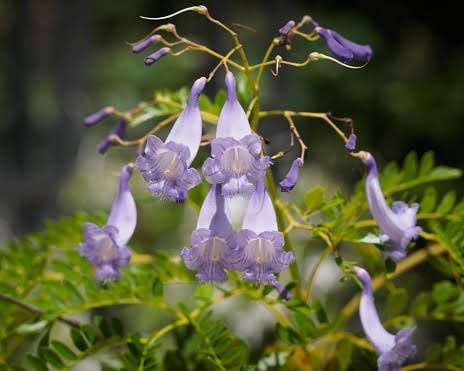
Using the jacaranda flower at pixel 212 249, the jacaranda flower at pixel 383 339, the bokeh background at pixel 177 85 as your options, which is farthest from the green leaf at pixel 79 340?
the bokeh background at pixel 177 85

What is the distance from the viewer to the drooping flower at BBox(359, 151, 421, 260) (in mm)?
611

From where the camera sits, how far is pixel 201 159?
802 millimetres

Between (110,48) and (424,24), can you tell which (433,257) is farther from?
(110,48)

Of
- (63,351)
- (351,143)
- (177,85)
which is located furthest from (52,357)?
(177,85)

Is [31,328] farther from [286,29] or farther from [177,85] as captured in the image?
[177,85]

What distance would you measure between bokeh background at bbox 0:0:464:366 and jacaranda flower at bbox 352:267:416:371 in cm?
149

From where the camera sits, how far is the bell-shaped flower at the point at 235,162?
1.75ft

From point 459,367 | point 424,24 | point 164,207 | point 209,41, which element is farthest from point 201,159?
point 424,24

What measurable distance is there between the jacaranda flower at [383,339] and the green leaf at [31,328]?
285 millimetres

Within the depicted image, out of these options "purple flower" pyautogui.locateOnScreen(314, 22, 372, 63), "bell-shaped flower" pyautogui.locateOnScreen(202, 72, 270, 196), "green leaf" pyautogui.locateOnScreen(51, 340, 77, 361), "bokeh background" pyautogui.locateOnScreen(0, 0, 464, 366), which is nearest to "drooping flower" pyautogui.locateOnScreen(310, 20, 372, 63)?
"purple flower" pyautogui.locateOnScreen(314, 22, 372, 63)

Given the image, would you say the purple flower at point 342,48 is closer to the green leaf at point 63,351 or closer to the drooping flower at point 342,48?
the drooping flower at point 342,48

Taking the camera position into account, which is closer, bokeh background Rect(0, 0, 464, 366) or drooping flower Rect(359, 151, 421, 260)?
drooping flower Rect(359, 151, 421, 260)

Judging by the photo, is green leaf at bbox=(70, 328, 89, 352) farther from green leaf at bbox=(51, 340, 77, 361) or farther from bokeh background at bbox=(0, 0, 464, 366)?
bokeh background at bbox=(0, 0, 464, 366)

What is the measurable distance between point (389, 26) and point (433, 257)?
90.8 inches
